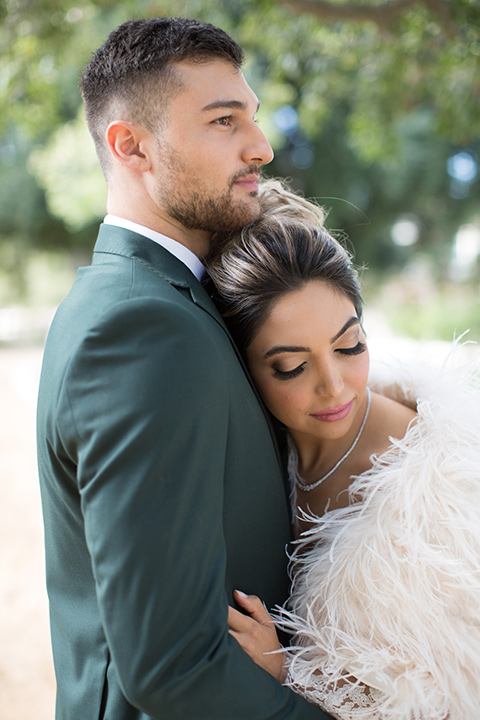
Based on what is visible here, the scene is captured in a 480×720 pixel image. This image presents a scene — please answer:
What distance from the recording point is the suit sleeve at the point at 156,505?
44.8 inches

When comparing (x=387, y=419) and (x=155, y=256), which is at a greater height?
(x=155, y=256)

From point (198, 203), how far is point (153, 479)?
31.9 inches

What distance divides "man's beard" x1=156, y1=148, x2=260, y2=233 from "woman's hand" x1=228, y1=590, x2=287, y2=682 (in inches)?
38.1

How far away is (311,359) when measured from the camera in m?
1.76

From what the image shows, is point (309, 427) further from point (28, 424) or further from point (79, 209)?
point (79, 209)

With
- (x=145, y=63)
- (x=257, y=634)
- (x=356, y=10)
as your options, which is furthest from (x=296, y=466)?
(x=356, y=10)

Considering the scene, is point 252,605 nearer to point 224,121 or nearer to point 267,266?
point 267,266

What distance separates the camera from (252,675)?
51.5 inches

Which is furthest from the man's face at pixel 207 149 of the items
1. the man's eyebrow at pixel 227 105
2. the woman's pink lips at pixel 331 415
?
the woman's pink lips at pixel 331 415

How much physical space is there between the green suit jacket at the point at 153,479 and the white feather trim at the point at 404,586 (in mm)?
183

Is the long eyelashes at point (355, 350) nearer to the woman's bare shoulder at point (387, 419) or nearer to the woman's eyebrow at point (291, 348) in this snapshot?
the woman's eyebrow at point (291, 348)

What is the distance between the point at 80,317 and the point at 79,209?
14919 millimetres

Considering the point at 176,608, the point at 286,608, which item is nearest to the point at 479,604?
the point at 286,608

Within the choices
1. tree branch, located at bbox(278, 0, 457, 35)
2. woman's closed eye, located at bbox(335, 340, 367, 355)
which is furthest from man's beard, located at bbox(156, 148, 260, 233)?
tree branch, located at bbox(278, 0, 457, 35)
